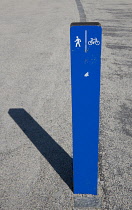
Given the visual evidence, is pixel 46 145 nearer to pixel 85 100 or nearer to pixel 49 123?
pixel 49 123

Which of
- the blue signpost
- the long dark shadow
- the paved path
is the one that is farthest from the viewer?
the long dark shadow

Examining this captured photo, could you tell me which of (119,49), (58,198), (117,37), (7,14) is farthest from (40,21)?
(58,198)

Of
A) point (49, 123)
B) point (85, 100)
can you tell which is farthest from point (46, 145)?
point (85, 100)

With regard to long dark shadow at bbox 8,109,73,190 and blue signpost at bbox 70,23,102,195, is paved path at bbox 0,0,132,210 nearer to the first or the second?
long dark shadow at bbox 8,109,73,190

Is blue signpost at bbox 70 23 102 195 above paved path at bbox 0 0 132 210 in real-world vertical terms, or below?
above

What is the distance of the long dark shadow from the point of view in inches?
132

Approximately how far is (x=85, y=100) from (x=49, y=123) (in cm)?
209

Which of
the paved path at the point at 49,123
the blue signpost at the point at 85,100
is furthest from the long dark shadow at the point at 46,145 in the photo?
the blue signpost at the point at 85,100

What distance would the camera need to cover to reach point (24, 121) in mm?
4520

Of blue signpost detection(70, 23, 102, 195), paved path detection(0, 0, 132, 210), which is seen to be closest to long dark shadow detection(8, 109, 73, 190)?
paved path detection(0, 0, 132, 210)

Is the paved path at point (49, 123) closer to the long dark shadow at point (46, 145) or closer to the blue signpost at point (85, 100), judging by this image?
the long dark shadow at point (46, 145)

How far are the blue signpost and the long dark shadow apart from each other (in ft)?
1.39

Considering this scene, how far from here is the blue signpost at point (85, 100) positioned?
2.16 metres

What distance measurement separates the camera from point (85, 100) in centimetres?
240
